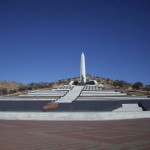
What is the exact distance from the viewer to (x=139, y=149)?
901 centimetres

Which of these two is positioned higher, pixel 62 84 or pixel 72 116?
pixel 62 84

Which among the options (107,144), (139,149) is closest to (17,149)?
(107,144)

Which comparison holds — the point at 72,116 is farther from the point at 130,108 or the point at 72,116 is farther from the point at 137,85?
the point at 137,85

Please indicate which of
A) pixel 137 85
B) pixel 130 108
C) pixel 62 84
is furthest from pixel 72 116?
pixel 62 84

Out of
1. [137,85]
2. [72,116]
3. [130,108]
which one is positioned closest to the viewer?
[72,116]

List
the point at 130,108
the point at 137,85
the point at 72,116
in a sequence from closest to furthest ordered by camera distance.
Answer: the point at 72,116 → the point at 130,108 → the point at 137,85

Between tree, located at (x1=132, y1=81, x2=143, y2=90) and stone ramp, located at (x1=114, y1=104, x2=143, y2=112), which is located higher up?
tree, located at (x1=132, y1=81, x2=143, y2=90)

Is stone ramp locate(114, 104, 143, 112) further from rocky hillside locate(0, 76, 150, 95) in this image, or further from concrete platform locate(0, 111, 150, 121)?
rocky hillside locate(0, 76, 150, 95)

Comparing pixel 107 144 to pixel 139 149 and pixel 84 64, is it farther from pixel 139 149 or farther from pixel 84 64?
pixel 84 64

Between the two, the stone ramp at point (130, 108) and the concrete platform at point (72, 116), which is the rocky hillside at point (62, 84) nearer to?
the stone ramp at point (130, 108)

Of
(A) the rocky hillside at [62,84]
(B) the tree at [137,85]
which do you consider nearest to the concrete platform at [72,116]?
(A) the rocky hillside at [62,84]

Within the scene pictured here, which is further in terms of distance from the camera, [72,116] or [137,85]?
[137,85]

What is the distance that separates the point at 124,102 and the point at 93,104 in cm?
337


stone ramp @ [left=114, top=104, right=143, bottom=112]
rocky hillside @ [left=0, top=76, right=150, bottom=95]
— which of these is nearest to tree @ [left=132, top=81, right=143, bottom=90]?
rocky hillside @ [left=0, top=76, right=150, bottom=95]
